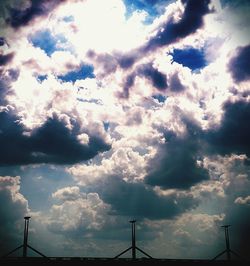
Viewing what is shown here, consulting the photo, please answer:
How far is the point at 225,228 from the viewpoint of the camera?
7288 centimetres

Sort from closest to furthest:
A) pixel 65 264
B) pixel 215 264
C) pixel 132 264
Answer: pixel 65 264
pixel 132 264
pixel 215 264

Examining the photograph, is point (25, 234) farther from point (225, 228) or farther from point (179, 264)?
point (225, 228)

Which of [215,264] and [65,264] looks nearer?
[65,264]

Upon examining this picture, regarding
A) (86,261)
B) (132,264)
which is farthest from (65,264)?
(132,264)

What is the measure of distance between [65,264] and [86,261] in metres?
2.94

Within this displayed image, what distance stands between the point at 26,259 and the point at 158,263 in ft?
61.4

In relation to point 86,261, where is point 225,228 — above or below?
above

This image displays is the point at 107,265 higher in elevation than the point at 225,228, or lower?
lower

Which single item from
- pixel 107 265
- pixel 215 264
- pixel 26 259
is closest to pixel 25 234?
pixel 26 259

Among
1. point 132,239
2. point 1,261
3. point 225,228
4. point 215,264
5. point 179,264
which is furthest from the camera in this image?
point 225,228

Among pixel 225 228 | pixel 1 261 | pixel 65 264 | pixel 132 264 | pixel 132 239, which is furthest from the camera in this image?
pixel 225 228

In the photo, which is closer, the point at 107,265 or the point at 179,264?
the point at 107,265

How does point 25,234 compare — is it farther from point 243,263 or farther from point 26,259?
point 243,263

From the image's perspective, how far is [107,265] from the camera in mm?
42656
